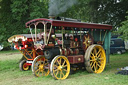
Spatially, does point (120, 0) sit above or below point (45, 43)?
above

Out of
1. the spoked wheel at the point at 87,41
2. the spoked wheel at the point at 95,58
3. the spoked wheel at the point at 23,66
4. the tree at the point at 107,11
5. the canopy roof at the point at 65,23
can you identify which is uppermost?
the tree at the point at 107,11

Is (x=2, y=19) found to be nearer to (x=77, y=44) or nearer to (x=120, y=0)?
(x=120, y=0)

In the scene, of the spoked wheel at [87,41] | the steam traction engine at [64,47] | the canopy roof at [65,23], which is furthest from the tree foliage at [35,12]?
the spoked wheel at [87,41]

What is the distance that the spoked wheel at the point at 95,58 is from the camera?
761 cm

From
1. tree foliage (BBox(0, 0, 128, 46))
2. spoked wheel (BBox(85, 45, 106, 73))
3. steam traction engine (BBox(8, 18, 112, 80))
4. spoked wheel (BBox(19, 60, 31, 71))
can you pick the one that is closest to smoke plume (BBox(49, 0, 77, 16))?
tree foliage (BBox(0, 0, 128, 46))

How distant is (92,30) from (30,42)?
2.99 meters

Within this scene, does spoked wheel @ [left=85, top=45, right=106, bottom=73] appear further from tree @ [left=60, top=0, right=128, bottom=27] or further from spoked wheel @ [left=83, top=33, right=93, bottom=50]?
tree @ [left=60, top=0, right=128, bottom=27]

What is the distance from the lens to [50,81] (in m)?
6.43

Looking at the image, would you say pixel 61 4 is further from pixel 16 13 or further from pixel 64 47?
pixel 64 47

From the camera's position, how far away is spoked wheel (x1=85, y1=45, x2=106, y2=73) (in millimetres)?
7613

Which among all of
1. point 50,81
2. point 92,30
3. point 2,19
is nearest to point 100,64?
point 92,30

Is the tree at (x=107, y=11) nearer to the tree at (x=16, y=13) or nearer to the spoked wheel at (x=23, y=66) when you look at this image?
the tree at (x=16, y=13)

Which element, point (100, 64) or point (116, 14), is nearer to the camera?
point (100, 64)

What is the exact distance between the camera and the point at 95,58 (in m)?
8.07
